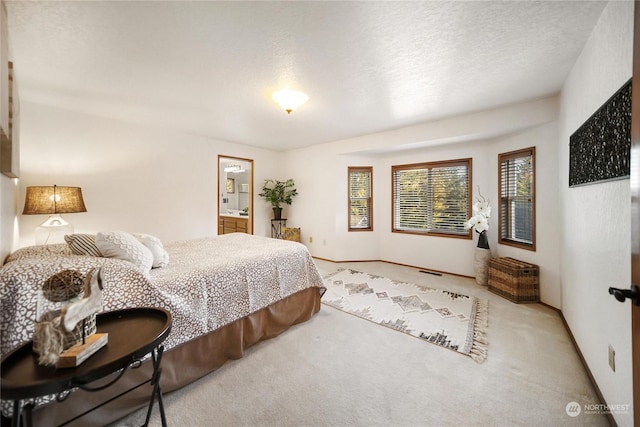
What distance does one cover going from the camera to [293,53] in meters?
1.95

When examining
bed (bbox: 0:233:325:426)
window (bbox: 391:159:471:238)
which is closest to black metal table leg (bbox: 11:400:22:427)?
bed (bbox: 0:233:325:426)

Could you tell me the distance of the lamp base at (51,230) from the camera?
2.87m

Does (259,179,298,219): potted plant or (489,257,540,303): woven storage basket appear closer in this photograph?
(489,257,540,303): woven storage basket

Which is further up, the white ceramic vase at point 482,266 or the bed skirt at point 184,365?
the white ceramic vase at point 482,266

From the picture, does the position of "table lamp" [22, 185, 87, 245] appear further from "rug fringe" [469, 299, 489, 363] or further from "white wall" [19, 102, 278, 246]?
"rug fringe" [469, 299, 489, 363]

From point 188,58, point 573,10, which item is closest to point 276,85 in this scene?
point 188,58

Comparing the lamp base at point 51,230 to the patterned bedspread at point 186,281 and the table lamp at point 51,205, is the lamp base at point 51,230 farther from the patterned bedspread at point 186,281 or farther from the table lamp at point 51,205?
the patterned bedspread at point 186,281

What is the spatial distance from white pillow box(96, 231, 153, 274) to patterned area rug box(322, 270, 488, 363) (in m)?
2.06

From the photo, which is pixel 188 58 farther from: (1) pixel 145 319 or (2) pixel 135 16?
(1) pixel 145 319

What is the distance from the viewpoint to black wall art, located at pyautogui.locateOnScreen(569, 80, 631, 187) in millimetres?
1272

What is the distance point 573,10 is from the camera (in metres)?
1.55

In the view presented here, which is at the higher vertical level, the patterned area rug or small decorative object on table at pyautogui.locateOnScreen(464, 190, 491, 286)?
small decorative object on table at pyautogui.locateOnScreen(464, 190, 491, 286)

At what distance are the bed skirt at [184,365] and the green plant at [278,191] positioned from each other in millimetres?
3190

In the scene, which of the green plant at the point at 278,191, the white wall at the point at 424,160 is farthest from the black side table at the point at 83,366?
the green plant at the point at 278,191
